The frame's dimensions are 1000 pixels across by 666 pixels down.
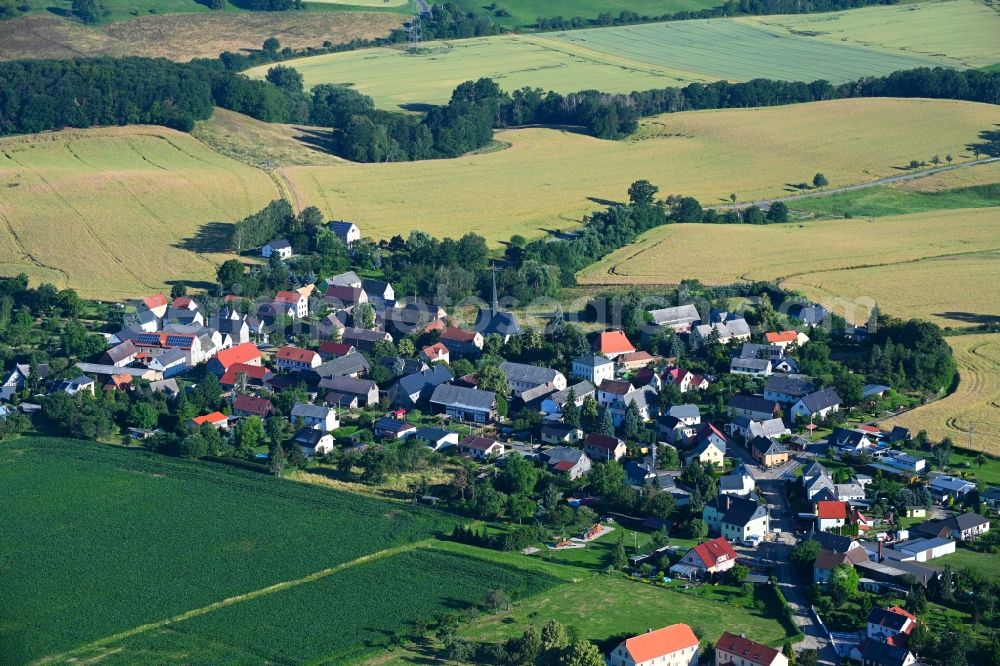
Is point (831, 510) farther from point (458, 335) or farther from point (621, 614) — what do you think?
point (458, 335)

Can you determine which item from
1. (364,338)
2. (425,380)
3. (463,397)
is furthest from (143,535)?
(364,338)

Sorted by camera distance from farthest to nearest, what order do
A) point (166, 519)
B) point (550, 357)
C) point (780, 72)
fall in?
point (780, 72), point (550, 357), point (166, 519)

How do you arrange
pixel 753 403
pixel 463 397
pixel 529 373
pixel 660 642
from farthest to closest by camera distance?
pixel 529 373 → pixel 463 397 → pixel 753 403 → pixel 660 642

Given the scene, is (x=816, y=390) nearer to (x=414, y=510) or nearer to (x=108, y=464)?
(x=414, y=510)

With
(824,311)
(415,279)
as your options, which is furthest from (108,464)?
(824,311)

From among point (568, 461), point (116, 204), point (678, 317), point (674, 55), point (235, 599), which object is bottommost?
point (235, 599)
